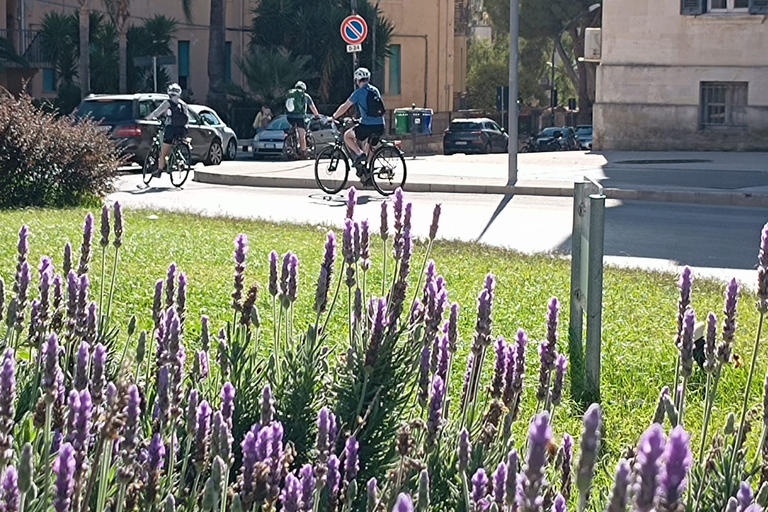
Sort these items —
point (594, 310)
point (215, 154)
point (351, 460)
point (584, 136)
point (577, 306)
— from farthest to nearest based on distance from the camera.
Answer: point (584, 136) → point (215, 154) → point (577, 306) → point (594, 310) → point (351, 460)

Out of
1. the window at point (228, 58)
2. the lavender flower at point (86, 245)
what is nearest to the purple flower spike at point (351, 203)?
the lavender flower at point (86, 245)

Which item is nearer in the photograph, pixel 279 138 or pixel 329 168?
pixel 329 168

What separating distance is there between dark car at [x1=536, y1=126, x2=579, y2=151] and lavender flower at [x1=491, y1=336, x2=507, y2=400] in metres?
51.2

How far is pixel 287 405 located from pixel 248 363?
0.28 meters

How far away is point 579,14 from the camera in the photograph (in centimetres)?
6138

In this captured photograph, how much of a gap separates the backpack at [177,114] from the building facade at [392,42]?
19282 millimetres

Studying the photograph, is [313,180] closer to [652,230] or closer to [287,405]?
[652,230]

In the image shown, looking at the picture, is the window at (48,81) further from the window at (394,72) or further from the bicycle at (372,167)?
the bicycle at (372,167)

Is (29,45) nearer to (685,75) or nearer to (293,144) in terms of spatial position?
(293,144)

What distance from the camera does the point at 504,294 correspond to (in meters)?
8.85

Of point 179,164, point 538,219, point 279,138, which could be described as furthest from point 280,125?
point 538,219

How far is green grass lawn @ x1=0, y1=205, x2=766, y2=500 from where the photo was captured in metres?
6.09

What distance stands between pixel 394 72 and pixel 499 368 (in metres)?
53.9

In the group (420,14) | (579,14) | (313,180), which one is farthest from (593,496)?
(579,14)
